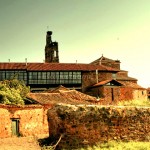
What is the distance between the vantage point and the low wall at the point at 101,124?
15523mm

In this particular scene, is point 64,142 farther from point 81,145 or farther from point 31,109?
point 31,109

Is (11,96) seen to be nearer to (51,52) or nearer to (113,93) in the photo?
(113,93)

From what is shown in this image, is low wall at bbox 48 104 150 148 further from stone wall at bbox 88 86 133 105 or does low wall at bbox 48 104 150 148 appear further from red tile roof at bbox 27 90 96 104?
stone wall at bbox 88 86 133 105

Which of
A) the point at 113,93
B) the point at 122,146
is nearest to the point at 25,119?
the point at 122,146

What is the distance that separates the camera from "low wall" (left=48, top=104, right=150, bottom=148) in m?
15.5

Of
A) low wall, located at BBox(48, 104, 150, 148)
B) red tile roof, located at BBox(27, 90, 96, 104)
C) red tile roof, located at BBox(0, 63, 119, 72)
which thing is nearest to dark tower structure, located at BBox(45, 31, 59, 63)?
red tile roof, located at BBox(0, 63, 119, 72)

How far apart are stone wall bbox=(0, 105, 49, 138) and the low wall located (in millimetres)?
8045

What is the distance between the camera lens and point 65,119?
52.0ft

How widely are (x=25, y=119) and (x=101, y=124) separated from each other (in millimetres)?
10181

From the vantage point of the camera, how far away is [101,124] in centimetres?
1560

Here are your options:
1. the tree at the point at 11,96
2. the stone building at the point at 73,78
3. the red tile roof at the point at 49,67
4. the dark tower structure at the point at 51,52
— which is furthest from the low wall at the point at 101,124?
the dark tower structure at the point at 51,52

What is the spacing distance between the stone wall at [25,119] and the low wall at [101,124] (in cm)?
805

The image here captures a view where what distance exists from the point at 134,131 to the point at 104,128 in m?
1.66

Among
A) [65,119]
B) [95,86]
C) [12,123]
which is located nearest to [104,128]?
[65,119]
